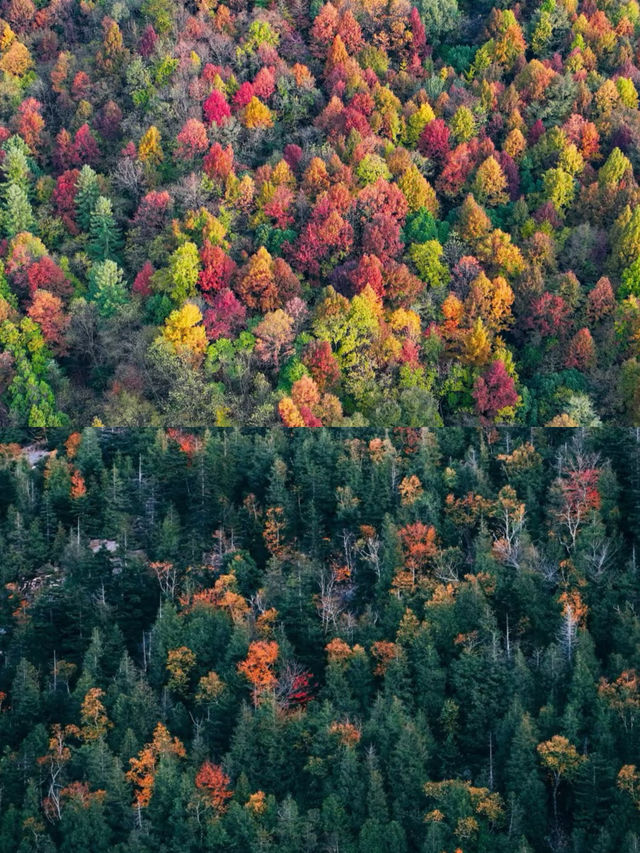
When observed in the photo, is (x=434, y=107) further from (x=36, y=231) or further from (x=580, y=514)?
(x=580, y=514)

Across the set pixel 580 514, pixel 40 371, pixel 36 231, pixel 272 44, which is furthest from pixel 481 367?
pixel 272 44

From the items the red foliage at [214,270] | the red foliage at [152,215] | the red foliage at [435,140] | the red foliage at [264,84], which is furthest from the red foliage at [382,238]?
the red foliage at [264,84]

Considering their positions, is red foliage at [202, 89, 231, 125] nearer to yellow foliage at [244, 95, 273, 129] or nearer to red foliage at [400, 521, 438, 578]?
yellow foliage at [244, 95, 273, 129]

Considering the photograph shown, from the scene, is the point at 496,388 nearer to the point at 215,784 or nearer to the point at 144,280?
the point at 215,784

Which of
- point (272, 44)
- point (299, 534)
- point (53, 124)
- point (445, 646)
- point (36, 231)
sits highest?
point (272, 44)

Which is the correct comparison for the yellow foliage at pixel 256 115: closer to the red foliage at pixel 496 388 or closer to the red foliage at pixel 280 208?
the red foliage at pixel 280 208

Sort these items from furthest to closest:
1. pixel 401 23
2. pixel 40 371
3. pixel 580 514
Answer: pixel 401 23, pixel 580 514, pixel 40 371
